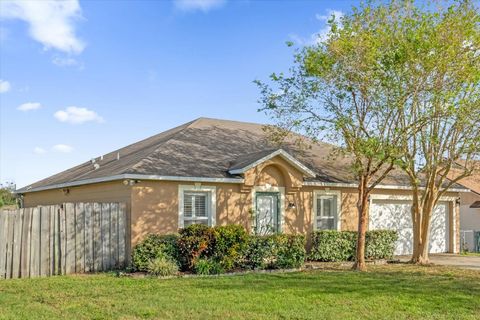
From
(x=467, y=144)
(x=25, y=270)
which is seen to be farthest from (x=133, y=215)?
(x=467, y=144)

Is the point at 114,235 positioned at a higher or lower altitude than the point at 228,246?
higher

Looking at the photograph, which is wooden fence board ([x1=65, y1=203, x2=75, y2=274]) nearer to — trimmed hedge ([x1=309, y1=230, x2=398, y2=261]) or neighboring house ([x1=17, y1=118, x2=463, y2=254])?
neighboring house ([x1=17, y1=118, x2=463, y2=254])

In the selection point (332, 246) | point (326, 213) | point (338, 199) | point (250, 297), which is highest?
point (338, 199)

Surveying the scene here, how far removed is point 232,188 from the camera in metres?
17.0

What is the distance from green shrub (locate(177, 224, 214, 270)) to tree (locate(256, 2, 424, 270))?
4.23m

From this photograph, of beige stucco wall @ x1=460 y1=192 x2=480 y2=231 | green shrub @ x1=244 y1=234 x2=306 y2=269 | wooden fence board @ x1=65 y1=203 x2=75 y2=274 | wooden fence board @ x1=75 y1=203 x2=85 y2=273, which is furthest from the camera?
beige stucco wall @ x1=460 y1=192 x2=480 y2=231

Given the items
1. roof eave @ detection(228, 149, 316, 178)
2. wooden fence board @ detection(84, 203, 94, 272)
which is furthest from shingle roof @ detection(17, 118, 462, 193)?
wooden fence board @ detection(84, 203, 94, 272)

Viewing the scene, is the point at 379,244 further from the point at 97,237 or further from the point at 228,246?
the point at 97,237

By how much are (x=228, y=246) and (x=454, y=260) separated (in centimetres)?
988

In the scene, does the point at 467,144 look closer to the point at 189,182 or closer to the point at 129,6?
the point at 189,182

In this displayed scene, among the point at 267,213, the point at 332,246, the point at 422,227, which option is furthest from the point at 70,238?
the point at 422,227

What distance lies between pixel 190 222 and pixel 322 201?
569 centimetres

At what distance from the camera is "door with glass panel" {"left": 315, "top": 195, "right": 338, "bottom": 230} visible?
19.2 m

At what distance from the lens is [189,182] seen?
1603cm
